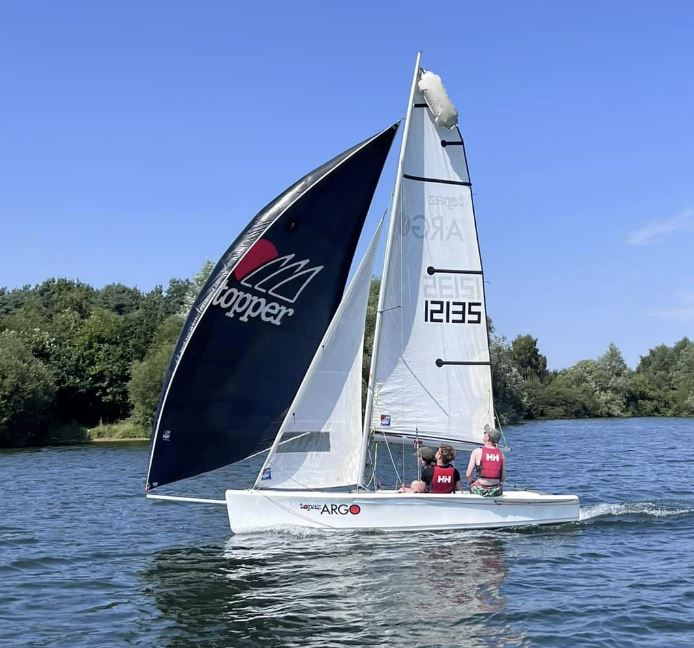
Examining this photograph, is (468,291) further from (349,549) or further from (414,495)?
(349,549)

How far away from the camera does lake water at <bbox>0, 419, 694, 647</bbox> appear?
1150 centimetres

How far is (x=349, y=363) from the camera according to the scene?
56.2 ft

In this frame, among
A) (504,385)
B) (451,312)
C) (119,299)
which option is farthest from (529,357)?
(451,312)

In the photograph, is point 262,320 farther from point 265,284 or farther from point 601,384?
point 601,384

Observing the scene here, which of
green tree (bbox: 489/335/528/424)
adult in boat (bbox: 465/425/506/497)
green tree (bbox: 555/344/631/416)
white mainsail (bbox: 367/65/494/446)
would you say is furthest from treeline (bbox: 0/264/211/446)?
green tree (bbox: 555/344/631/416)

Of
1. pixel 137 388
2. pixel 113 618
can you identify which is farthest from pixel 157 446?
pixel 137 388

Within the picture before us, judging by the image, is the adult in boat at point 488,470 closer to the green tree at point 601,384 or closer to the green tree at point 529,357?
the green tree at point 601,384

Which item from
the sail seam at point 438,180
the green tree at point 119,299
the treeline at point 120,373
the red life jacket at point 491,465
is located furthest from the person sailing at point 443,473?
the green tree at point 119,299

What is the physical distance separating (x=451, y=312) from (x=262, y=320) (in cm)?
379

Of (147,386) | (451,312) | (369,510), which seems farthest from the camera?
(147,386)

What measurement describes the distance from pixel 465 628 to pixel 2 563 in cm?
899

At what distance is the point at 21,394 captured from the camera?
51.0m

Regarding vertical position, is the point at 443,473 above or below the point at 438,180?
below

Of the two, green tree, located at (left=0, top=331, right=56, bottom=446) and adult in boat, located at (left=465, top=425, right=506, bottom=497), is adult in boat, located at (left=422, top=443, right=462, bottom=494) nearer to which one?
adult in boat, located at (left=465, top=425, right=506, bottom=497)
